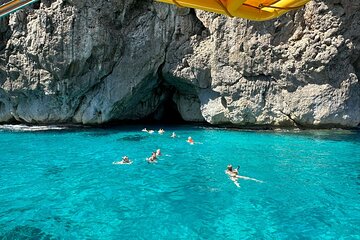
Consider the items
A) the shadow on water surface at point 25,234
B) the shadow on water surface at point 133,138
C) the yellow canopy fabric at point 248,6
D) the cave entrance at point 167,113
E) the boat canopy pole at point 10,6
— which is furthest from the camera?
the cave entrance at point 167,113

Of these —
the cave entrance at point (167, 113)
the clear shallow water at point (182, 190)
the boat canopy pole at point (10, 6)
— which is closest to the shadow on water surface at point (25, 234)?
the clear shallow water at point (182, 190)

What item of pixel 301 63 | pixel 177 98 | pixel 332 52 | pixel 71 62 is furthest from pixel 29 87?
pixel 332 52

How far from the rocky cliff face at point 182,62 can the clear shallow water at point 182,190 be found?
12.0 feet

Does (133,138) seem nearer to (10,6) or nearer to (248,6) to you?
(248,6)

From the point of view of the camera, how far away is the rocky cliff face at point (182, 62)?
64.0ft

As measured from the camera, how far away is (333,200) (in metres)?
9.76

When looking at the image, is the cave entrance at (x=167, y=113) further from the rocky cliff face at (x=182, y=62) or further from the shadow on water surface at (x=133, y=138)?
the shadow on water surface at (x=133, y=138)

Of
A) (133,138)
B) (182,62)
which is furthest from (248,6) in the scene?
(182,62)

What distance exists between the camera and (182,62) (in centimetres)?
2328

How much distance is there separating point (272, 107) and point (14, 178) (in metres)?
15.5

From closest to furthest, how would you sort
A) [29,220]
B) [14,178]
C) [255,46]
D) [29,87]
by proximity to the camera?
[29,220], [14,178], [255,46], [29,87]

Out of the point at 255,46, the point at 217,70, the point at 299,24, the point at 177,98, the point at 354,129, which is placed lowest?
the point at 354,129

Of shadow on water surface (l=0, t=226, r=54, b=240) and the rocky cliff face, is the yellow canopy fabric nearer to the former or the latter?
shadow on water surface (l=0, t=226, r=54, b=240)

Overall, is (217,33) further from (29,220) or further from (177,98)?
(29,220)
